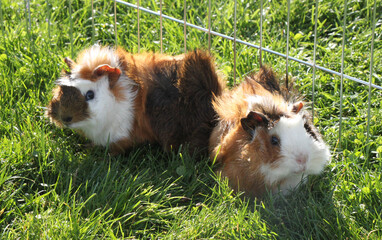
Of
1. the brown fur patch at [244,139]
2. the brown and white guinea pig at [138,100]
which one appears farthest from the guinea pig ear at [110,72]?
the brown fur patch at [244,139]

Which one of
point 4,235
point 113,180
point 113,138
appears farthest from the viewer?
Answer: point 113,138

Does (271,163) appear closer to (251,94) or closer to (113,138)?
(251,94)

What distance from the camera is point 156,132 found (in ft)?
11.9

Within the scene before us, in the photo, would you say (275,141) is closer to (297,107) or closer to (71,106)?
(297,107)

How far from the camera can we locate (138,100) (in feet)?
11.8

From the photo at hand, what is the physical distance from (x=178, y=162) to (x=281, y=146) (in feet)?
2.57

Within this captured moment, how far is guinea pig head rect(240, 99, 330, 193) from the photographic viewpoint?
2.99 meters

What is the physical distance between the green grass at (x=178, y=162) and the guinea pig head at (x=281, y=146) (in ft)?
0.56

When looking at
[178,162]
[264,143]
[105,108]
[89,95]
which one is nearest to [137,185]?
[178,162]

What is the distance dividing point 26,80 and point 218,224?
2012mm

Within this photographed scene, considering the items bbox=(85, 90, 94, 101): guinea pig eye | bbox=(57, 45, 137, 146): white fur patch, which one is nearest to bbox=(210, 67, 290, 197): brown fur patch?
bbox=(57, 45, 137, 146): white fur patch

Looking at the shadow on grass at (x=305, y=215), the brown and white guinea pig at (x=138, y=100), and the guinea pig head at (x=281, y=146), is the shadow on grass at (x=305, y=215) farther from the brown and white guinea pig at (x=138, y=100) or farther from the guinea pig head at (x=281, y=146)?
the brown and white guinea pig at (x=138, y=100)

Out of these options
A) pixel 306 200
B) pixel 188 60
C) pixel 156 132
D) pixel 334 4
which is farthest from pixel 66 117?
pixel 334 4

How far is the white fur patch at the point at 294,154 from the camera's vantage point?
9.78ft
